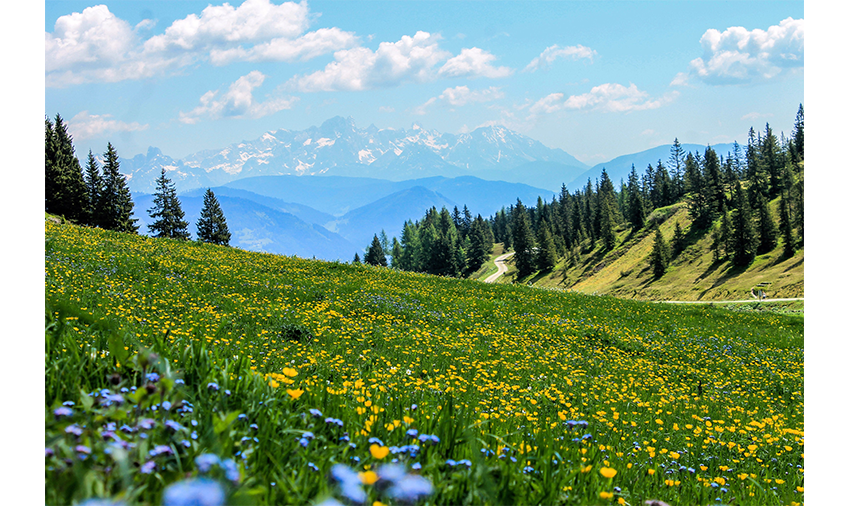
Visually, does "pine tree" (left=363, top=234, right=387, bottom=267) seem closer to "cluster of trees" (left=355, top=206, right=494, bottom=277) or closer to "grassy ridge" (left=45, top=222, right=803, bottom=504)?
"cluster of trees" (left=355, top=206, right=494, bottom=277)

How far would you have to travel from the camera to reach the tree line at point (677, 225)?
286ft

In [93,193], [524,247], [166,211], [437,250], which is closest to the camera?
[93,193]

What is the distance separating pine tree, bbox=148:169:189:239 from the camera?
221 feet

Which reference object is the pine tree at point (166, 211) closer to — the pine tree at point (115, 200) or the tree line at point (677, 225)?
the pine tree at point (115, 200)

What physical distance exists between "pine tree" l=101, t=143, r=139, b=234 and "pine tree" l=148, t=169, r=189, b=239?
208 inches

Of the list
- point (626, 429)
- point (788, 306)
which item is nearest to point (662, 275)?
point (788, 306)

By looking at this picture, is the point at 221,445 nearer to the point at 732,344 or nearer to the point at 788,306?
the point at 732,344

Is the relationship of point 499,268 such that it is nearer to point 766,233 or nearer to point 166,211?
point 766,233

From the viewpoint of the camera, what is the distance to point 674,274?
9394cm

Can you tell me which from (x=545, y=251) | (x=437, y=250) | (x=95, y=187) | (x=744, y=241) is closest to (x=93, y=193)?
(x=95, y=187)

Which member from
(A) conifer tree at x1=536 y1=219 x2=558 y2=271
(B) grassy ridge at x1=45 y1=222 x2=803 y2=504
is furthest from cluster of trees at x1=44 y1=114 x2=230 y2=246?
(A) conifer tree at x1=536 y1=219 x2=558 y2=271

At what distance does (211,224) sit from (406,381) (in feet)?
252

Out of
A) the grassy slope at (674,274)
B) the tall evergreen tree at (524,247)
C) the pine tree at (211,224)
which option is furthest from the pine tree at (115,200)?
the tall evergreen tree at (524,247)
